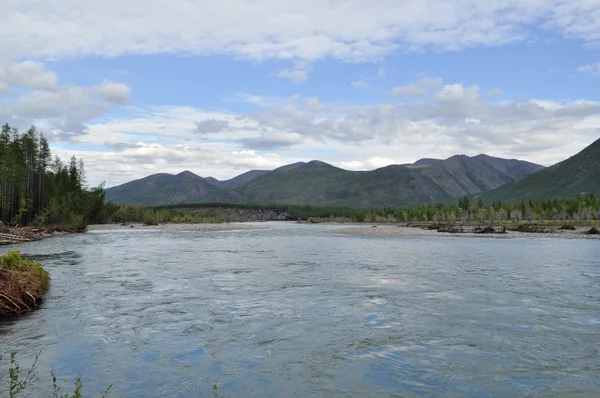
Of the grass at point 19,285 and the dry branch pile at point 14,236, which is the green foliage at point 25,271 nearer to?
the grass at point 19,285

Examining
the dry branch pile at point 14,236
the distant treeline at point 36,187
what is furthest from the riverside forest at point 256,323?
the distant treeline at point 36,187

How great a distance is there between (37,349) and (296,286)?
16.7 m

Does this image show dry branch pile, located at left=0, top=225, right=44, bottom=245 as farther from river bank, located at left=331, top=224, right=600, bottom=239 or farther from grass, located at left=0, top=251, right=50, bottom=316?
river bank, located at left=331, top=224, right=600, bottom=239

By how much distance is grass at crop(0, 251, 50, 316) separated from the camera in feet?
67.7

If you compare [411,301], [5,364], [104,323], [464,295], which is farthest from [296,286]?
[5,364]

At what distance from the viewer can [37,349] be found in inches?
614

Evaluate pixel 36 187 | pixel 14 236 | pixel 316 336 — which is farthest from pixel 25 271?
pixel 36 187

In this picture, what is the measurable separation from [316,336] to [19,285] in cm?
1604

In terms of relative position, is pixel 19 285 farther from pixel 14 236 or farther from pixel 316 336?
pixel 14 236

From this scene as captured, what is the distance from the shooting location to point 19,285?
22203 mm

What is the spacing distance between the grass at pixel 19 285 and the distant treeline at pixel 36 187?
6558 cm

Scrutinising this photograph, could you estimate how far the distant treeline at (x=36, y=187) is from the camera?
9531 centimetres

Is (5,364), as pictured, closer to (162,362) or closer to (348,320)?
(162,362)

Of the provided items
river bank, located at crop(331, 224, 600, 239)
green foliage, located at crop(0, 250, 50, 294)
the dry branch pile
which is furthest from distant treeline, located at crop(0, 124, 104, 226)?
river bank, located at crop(331, 224, 600, 239)
